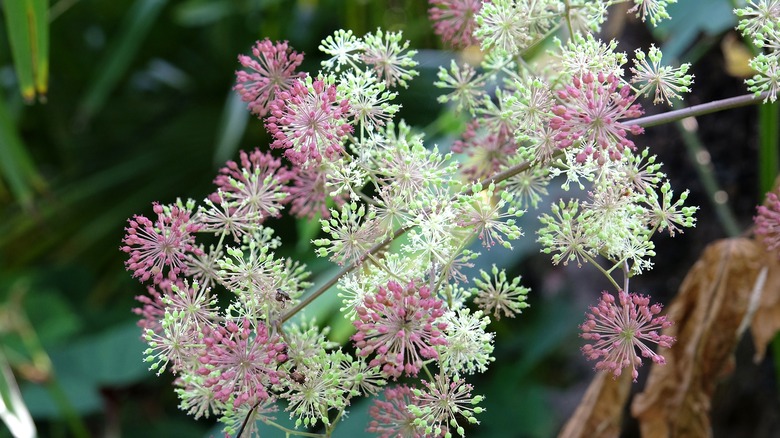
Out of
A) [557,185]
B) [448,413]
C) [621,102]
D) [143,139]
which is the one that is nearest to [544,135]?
[621,102]

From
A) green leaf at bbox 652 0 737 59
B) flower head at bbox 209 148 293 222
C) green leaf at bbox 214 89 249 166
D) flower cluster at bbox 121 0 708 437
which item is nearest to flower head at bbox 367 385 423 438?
flower cluster at bbox 121 0 708 437

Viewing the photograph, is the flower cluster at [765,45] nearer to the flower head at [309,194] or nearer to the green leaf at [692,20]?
the flower head at [309,194]

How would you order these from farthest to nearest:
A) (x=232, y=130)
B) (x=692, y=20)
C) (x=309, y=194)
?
(x=232, y=130) < (x=692, y=20) < (x=309, y=194)

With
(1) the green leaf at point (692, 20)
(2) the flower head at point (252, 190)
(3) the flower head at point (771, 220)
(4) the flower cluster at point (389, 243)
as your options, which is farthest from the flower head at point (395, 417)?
(1) the green leaf at point (692, 20)

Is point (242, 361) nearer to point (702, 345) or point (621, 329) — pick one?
point (621, 329)

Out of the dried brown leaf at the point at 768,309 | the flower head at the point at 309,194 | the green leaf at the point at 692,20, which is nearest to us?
the flower head at the point at 309,194

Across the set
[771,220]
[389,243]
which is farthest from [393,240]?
[771,220]
